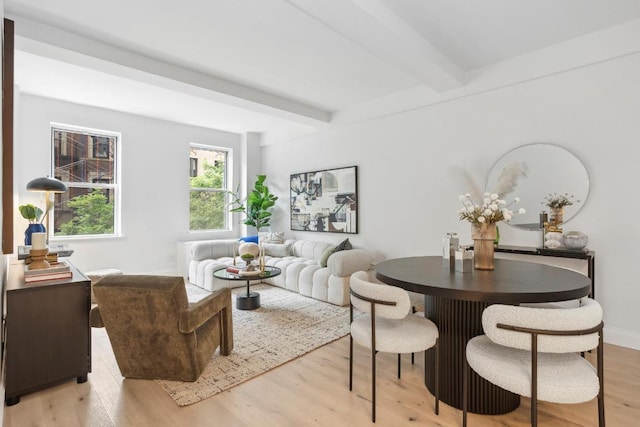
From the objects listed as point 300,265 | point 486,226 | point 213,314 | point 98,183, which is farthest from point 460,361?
point 98,183

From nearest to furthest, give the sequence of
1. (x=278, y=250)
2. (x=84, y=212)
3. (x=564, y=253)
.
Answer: (x=564, y=253) < (x=84, y=212) < (x=278, y=250)

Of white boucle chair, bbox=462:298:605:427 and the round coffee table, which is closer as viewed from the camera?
white boucle chair, bbox=462:298:605:427

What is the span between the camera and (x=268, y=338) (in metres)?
3.21

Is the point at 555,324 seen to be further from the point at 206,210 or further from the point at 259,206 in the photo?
the point at 206,210

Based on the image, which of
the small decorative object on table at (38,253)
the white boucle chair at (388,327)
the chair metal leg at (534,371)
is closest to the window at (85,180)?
the small decorative object on table at (38,253)

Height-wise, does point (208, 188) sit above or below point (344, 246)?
above

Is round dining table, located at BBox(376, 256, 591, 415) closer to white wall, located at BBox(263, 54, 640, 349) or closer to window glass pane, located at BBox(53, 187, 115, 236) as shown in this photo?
white wall, located at BBox(263, 54, 640, 349)

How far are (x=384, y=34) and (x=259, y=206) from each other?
13.9ft

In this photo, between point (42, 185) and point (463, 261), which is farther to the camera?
point (42, 185)

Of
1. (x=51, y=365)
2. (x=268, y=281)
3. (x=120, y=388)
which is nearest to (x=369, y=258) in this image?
(x=268, y=281)

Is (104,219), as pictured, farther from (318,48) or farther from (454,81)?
(454,81)

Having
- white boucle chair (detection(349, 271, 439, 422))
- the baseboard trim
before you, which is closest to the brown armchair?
white boucle chair (detection(349, 271, 439, 422))

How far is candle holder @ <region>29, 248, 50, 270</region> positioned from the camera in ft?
7.85

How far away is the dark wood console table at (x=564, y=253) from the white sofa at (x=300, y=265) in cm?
176
